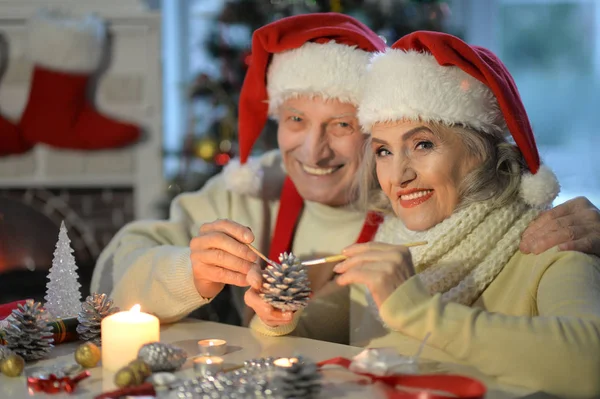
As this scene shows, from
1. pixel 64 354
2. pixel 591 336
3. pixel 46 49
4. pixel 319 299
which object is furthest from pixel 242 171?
pixel 46 49

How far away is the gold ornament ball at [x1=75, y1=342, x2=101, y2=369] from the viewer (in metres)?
1.29

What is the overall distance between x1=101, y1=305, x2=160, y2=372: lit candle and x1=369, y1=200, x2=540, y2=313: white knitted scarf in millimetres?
596

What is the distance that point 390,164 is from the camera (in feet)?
5.16

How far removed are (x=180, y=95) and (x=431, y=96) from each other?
297cm

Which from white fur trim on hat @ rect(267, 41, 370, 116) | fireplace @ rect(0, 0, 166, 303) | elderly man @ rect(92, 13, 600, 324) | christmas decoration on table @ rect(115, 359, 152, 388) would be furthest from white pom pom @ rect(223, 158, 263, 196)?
fireplace @ rect(0, 0, 166, 303)

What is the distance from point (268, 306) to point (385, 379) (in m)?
0.37

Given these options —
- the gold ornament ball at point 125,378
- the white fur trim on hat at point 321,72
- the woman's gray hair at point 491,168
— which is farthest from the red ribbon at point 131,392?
the white fur trim on hat at point 321,72

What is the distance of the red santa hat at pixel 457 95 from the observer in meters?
1.50

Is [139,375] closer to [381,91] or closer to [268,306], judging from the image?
[268,306]

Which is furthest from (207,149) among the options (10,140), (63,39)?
(10,140)

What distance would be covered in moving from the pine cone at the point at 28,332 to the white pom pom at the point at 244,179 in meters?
0.88

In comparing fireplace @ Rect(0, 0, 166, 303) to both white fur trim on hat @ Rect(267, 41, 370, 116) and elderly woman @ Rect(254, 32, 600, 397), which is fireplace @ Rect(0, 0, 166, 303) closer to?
white fur trim on hat @ Rect(267, 41, 370, 116)

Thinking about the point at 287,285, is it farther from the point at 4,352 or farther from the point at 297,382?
the point at 4,352

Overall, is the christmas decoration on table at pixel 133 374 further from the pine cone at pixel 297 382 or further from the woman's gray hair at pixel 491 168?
the woman's gray hair at pixel 491 168
